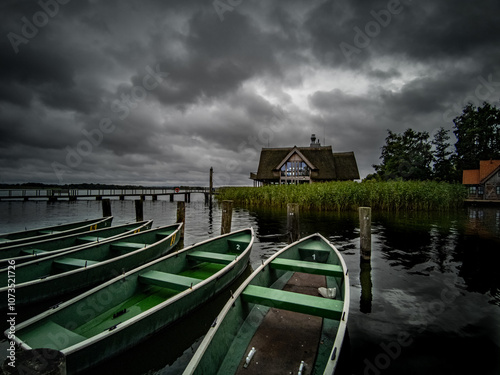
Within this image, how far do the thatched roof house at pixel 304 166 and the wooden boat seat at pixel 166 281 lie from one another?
3359 cm

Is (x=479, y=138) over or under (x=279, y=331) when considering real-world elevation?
over

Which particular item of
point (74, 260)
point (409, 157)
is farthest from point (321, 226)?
point (409, 157)

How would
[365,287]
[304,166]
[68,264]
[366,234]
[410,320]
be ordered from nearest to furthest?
[410,320]
[68,264]
[365,287]
[366,234]
[304,166]

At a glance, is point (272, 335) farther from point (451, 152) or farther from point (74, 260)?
point (451, 152)

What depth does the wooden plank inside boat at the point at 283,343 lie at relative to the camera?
3.10 metres

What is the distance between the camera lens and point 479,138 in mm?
40344

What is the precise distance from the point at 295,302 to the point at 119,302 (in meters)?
3.26

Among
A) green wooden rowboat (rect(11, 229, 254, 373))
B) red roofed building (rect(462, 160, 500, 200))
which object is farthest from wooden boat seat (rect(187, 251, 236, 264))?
red roofed building (rect(462, 160, 500, 200))

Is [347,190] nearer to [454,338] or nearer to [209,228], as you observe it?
[209,228]

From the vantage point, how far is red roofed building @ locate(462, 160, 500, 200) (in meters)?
33.2

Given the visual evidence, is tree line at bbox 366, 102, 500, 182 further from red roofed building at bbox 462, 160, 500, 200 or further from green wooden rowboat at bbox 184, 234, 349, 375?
green wooden rowboat at bbox 184, 234, 349, 375

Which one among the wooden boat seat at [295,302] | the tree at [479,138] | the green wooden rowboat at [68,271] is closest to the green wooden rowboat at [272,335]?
the wooden boat seat at [295,302]

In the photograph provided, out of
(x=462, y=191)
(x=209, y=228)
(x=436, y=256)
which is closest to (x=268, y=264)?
(x=436, y=256)

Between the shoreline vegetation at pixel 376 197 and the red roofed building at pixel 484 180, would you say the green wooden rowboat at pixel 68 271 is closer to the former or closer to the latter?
the shoreline vegetation at pixel 376 197
